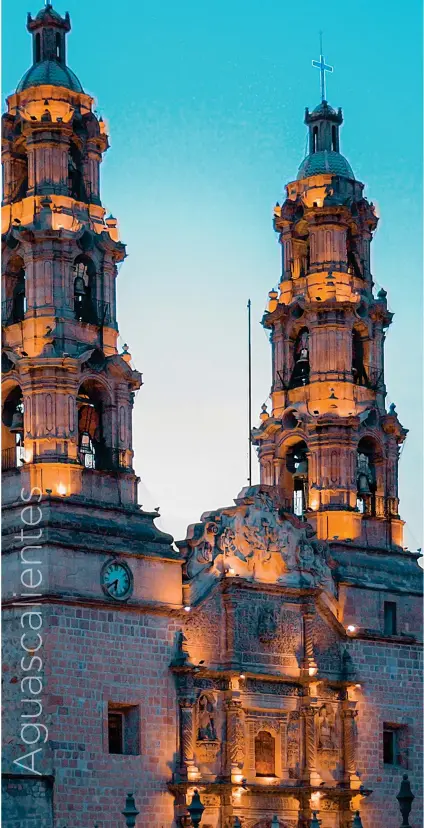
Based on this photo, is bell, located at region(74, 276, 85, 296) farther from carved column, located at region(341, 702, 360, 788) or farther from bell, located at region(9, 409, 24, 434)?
carved column, located at region(341, 702, 360, 788)

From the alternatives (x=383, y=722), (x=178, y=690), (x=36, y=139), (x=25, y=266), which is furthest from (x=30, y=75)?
(x=383, y=722)

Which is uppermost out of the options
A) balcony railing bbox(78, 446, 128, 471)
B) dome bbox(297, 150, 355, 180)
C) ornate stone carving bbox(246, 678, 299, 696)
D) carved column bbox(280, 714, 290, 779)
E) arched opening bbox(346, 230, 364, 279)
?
dome bbox(297, 150, 355, 180)

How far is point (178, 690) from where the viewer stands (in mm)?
59562

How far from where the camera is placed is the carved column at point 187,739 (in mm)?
59031

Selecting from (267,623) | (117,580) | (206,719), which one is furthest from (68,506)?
(267,623)

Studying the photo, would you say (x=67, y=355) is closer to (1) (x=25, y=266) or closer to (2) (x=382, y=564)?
(1) (x=25, y=266)

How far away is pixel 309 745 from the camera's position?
6262cm

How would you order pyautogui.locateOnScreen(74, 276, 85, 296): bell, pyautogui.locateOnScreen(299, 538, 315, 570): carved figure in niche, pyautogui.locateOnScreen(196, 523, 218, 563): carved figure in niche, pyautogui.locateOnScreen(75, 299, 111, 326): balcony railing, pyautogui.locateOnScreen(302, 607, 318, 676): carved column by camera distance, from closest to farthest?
pyautogui.locateOnScreen(75, 299, 111, 326): balcony railing < pyautogui.locateOnScreen(74, 276, 85, 296): bell < pyautogui.locateOnScreen(196, 523, 218, 563): carved figure in niche < pyautogui.locateOnScreen(302, 607, 318, 676): carved column < pyautogui.locateOnScreen(299, 538, 315, 570): carved figure in niche

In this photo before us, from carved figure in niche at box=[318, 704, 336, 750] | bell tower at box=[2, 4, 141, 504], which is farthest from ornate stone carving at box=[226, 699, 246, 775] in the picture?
bell tower at box=[2, 4, 141, 504]

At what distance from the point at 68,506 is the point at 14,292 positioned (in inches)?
307

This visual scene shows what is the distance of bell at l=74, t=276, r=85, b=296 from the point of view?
61.7 metres

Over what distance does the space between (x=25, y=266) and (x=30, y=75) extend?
6.18 meters

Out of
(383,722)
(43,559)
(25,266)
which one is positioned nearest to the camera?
(43,559)

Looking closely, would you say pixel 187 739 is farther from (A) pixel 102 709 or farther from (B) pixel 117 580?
(B) pixel 117 580
